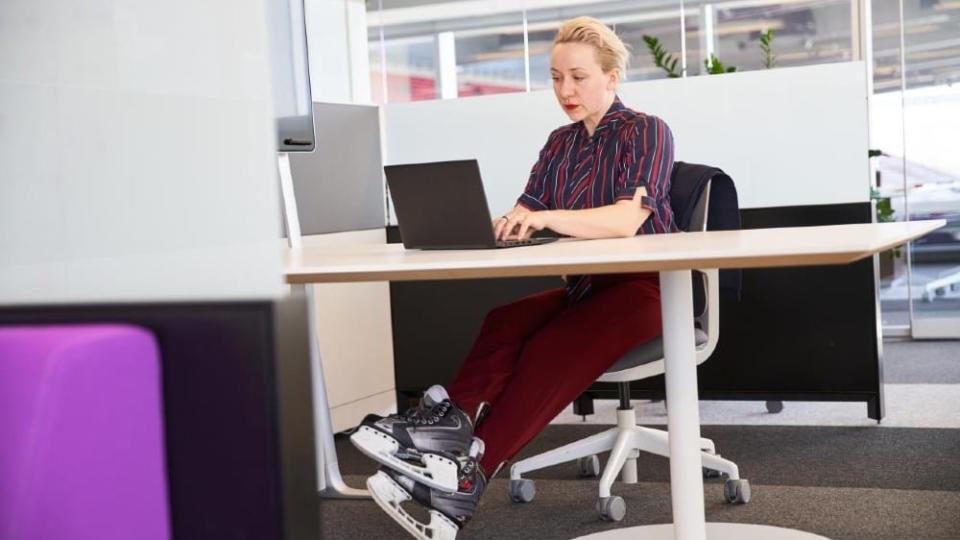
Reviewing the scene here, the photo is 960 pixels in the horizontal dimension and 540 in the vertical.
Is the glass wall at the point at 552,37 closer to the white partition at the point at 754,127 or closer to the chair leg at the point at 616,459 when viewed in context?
the white partition at the point at 754,127

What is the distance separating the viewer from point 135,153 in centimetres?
130

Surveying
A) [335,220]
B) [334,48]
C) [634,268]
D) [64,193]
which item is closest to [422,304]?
[335,220]

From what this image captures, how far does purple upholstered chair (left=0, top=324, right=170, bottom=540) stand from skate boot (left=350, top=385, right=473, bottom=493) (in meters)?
1.02

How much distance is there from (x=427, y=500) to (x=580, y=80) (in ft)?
3.82

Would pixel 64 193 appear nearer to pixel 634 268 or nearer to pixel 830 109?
pixel 634 268

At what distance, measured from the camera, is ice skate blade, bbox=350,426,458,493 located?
86.8 inches

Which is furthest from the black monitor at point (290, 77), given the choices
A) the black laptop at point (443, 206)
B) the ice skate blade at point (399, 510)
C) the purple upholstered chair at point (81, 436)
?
the purple upholstered chair at point (81, 436)

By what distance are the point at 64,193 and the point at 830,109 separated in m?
3.17

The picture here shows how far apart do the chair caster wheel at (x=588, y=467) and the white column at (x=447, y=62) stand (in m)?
3.95

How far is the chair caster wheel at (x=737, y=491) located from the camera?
9.84ft

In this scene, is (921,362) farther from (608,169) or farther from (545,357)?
(545,357)

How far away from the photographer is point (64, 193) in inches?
53.1

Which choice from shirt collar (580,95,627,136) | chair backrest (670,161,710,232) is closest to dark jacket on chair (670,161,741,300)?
chair backrest (670,161,710,232)

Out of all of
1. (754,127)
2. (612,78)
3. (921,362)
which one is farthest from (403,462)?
(921,362)
